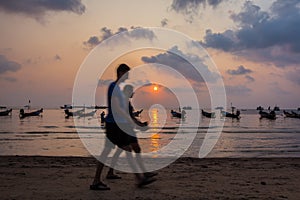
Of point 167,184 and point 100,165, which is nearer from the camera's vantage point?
point 100,165

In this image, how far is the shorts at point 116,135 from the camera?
19.0 ft

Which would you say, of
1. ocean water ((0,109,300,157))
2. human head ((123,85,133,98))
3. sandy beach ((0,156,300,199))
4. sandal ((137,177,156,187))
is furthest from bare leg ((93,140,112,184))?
ocean water ((0,109,300,157))

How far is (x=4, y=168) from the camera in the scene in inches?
340

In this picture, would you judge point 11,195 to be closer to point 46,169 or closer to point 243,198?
point 46,169

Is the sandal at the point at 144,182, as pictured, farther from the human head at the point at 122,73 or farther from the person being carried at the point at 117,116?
the human head at the point at 122,73

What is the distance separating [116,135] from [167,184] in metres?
1.49

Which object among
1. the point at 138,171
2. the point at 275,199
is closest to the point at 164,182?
the point at 138,171

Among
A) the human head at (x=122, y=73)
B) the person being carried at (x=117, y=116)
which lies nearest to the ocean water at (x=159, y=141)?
the person being carried at (x=117, y=116)

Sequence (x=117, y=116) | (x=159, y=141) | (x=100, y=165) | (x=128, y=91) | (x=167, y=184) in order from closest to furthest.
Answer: (x=117, y=116), (x=128, y=91), (x=100, y=165), (x=167, y=184), (x=159, y=141)

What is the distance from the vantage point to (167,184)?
655 centimetres

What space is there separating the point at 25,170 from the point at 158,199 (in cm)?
417

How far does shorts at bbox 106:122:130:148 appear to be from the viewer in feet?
19.0

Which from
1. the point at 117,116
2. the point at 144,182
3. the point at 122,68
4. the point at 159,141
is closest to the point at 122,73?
the point at 122,68

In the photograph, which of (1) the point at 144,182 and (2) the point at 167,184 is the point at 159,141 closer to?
(2) the point at 167,184
